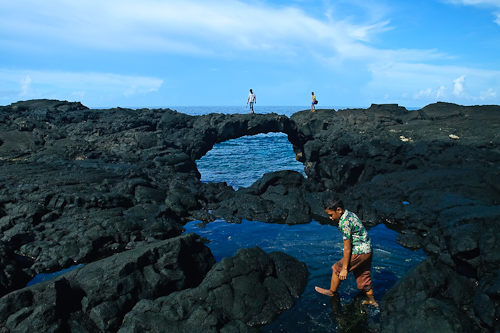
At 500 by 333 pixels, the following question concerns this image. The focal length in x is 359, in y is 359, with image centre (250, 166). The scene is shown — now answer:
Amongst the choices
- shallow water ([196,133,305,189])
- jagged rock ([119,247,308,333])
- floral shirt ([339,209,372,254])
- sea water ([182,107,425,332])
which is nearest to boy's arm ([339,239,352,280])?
floral shirt ([339,209,372,254])

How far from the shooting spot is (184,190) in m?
20.4

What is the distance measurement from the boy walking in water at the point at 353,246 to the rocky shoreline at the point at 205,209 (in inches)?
31.8

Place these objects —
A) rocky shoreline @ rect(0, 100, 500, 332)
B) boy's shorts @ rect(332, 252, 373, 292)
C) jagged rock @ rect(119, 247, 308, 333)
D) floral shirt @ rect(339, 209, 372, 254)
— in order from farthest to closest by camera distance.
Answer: boy's shorts @ rect(332, 252, 373, 292) < rocky shoreline @ rect(0, 100, 500, 332) < floral shirt @ rect(339, 209, 372, 254) < jagged rock @ rect(119, 247, 308, 333)

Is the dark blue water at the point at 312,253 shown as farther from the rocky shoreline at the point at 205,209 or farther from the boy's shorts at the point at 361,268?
the boy's shorts at the point at 361,268

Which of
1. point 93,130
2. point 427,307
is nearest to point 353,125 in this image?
point 93,130

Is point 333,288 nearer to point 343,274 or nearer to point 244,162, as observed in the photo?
point 343,274

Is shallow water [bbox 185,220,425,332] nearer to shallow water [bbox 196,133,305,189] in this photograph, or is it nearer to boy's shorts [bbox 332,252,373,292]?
boy's shorts [bbox 332,252,373,292]

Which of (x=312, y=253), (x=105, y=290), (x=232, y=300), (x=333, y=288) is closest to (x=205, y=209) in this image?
(x=312, y=253)

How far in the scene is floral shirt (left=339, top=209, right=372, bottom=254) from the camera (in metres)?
7.78

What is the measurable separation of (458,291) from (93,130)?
26081 mm

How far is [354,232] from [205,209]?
40.9 feet

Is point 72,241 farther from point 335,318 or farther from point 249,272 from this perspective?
point 335,318

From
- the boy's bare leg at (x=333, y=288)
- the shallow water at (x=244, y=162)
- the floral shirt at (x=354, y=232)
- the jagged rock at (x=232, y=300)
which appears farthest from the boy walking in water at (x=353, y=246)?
the shallow water at (x=244, y=162)

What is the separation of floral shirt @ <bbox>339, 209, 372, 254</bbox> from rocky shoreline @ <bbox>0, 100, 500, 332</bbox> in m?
1.47
